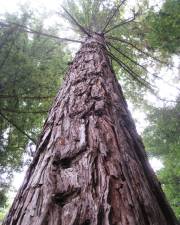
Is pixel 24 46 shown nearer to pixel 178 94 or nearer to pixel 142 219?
pixel 142 219

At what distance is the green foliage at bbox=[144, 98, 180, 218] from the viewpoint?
8.54m

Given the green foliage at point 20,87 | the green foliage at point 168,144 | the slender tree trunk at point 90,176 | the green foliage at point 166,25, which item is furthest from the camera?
the green foliage at point 168,144

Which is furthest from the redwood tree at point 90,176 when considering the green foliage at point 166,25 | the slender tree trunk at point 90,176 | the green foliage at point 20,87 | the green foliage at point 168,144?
the green foliage at point 168,144

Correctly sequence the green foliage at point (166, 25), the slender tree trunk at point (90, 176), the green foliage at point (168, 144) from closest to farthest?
1. the slender tree trunk at point (90, 176)
2. the green foliage at point (166, 25)
3. the green foliage at point (168, 144)

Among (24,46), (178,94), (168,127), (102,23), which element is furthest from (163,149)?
(24,46)

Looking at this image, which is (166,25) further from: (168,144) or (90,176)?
(90,176)

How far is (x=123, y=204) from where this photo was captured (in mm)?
1096

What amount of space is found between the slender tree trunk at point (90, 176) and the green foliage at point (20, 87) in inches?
128

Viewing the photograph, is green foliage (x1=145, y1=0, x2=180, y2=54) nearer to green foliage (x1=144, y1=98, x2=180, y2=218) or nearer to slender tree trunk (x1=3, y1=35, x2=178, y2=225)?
green foliage (x1=144, y1=98, x2=180, y2=218)

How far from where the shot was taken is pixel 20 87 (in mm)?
5477

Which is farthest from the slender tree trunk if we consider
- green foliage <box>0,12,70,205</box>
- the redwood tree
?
green foliage <box>0,12,70,205</box>

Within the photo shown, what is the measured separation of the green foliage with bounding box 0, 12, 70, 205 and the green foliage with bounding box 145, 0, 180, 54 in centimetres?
264

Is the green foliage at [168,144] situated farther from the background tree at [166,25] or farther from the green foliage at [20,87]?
the green foliage at [20,87]

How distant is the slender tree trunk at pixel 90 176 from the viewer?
105cm
